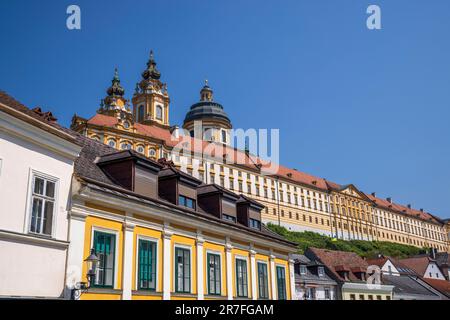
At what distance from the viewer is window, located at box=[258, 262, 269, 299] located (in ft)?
72.0

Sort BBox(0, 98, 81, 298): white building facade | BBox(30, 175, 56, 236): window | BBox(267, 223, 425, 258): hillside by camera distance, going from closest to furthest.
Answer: BBox(0, 98, 81, 298): white building facade < BBox(30, 175, 56, 236): window < BBox(267, 223, 425, 258): hillside

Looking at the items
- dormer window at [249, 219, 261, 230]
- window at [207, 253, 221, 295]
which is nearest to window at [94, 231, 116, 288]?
window at [207, 253, 221, 295]

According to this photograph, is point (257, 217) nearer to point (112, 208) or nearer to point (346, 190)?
point (112, 208)

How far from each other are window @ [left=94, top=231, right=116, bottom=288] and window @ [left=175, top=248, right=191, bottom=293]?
3.13 metres

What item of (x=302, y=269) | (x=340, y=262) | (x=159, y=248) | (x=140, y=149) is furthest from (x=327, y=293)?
(x=140, y=149)

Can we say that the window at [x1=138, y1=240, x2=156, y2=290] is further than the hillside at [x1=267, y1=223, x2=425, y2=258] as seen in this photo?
No

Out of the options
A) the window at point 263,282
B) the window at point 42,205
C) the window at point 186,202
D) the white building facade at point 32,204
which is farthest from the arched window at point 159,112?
the window at point 42,205

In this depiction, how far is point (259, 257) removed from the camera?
22.5m

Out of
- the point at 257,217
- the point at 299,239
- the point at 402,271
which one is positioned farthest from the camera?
the point at 299,239

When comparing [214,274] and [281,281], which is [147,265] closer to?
[214,274]

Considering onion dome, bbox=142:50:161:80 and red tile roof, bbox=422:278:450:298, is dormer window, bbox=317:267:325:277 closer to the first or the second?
red tile roof, bbox=422:278:450:298
